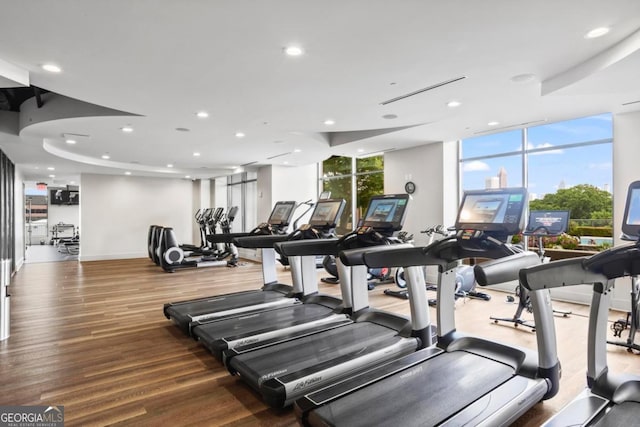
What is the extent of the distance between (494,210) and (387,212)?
1.11 metres

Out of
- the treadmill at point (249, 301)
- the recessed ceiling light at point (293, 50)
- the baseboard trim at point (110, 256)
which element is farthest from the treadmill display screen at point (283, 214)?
the baseboard trim at point (110, 256)

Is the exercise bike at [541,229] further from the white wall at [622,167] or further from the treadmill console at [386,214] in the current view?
the treadmill console at [386,214]

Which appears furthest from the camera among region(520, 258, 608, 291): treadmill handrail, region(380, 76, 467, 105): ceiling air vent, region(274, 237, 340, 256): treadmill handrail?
region(274, 237, 340, 256): treadmill handrail

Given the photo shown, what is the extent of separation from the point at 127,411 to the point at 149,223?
395 inches

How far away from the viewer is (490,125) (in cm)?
533

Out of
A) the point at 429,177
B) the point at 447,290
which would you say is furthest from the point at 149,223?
the point at 447,290

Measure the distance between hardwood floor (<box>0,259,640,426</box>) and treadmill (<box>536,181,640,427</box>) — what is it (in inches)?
11.9

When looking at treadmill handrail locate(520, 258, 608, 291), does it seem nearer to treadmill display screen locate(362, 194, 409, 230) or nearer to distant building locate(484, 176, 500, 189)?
treadmill display screen locate(362, 194, 409, 230)

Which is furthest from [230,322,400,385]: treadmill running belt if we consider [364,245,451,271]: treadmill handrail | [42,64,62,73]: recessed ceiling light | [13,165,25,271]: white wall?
[13,165,25,271]: white wall

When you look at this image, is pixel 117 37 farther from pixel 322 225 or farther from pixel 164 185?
pixel 164 185

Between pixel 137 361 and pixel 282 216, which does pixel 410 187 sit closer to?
pixel 282 216

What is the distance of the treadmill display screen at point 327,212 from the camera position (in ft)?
14.4

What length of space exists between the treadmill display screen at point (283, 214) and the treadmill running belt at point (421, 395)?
10.7 feet

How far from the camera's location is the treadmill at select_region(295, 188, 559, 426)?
200cm
